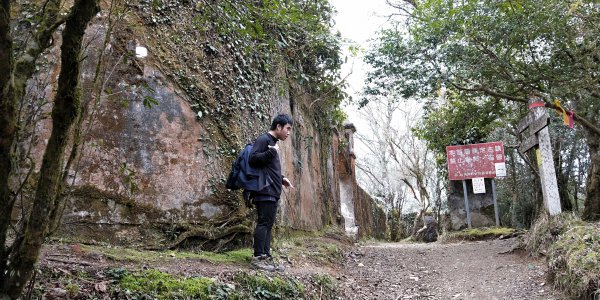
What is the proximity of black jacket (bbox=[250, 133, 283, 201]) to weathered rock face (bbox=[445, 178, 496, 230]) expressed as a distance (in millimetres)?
10172

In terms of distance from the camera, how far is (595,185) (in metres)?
7.18

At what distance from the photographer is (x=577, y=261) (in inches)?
183

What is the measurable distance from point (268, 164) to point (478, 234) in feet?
28.7

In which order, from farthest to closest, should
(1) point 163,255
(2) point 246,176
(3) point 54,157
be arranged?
(2) point 246,176 → (1) point 163,255 → (3) point 54,157

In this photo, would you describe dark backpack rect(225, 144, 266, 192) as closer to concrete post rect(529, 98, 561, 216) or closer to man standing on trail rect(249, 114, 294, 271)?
man standing on trail rect(249, 114, 294, 271)

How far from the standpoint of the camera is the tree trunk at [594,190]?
6992 millimetres

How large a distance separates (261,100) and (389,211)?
749 inches

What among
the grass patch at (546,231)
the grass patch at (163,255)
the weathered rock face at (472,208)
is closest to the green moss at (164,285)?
the grass patch at (163,255)

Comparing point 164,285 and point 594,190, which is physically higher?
point 594,190

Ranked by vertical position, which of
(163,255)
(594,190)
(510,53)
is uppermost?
(510,53)

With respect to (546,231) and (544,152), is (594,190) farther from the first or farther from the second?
(546,231)

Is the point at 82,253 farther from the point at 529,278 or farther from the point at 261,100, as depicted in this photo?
the point at 529,278

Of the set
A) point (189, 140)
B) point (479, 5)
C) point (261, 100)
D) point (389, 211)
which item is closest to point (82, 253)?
point (189, 140)

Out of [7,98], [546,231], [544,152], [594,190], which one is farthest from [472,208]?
[7,98]
